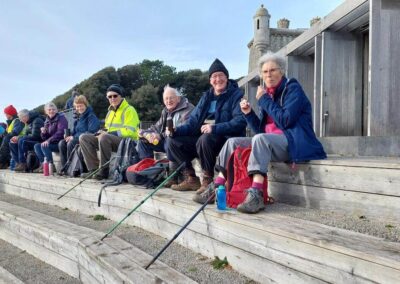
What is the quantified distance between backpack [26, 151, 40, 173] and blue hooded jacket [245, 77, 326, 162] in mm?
6425

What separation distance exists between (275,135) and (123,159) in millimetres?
2866

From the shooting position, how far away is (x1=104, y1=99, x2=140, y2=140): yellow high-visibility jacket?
5973 mm

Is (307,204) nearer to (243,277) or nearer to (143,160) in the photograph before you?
(243,277)

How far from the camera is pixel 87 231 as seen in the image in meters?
3.92

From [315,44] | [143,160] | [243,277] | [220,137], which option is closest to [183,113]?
[143,160]

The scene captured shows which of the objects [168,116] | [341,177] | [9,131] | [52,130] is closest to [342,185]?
[341,177]

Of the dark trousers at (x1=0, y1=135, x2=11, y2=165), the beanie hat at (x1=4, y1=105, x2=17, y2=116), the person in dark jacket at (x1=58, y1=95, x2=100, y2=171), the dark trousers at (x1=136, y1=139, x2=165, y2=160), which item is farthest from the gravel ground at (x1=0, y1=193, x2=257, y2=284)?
the beanie hat at (x1=4, y1=105, x2=17, y2=116)

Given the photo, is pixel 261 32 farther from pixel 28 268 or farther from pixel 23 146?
pixel 28 268

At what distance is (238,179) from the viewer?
3172 mm

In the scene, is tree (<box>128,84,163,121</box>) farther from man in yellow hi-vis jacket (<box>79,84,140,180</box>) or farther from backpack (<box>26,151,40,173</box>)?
man in yellow hi-vis jacket (<box>79,84,140,180</box>)

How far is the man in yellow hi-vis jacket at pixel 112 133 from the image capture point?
19.1 feet

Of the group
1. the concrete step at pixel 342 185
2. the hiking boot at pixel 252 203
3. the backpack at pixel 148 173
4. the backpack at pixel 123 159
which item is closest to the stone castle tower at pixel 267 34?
the backpack at pixel 123 159

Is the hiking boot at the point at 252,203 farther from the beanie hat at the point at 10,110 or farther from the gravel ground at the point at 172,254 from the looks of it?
the beanie hat at the point at 10,110

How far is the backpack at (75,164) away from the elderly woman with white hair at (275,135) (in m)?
3.75
